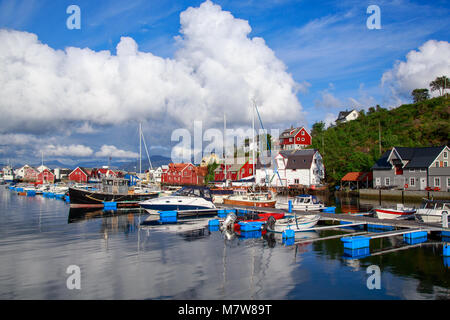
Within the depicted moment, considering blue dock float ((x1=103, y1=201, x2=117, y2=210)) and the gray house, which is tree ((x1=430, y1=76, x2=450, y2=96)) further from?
blue dock float ((x1=103, y1=201, x2=117, y2=210))

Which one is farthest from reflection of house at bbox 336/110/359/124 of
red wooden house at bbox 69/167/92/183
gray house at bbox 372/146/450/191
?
red wooden house at bbox 69/167/92/183

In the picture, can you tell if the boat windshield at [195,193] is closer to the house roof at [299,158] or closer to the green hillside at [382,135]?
the house roof at [299,158]

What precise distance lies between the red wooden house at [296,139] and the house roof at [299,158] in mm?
20123

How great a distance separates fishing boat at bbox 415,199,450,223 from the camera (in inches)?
1143

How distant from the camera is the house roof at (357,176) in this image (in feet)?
240

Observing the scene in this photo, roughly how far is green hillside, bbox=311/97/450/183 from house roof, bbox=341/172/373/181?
2152mm

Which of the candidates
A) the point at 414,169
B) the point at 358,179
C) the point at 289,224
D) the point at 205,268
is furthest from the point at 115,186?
the point at 414,169

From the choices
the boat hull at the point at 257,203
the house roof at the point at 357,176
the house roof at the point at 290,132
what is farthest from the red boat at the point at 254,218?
the house roof at the point at 290,132

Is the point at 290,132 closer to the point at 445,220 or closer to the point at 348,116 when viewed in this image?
the point at 348,116

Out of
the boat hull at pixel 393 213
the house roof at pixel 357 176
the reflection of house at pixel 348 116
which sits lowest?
the boat hull at pixel 393 213

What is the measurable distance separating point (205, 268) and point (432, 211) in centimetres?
2092

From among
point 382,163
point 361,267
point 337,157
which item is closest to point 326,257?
point 361,267

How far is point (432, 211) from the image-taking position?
29422mm

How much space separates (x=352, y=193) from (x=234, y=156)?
53.3 metres
